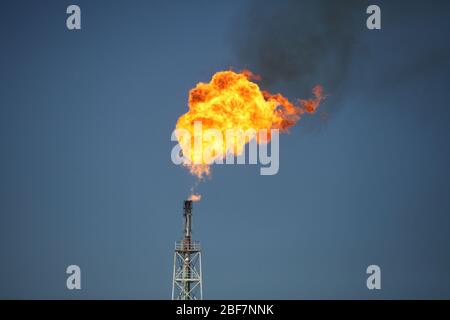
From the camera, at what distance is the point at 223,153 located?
90.8 metres

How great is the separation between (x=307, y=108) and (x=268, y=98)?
3245 mm

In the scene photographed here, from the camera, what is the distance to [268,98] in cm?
9181
